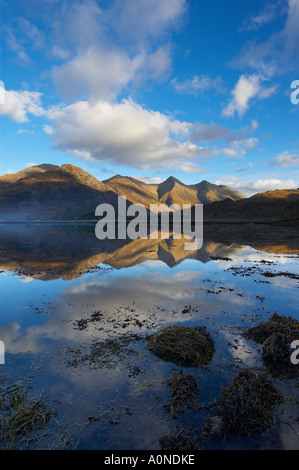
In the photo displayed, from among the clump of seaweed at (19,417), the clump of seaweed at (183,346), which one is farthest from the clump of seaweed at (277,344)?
the clump of seaweed at (19,417)

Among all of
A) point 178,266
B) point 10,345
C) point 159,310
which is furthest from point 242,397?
point 178,266

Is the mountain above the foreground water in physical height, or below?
above

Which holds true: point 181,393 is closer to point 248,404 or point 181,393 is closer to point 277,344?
point 248,404

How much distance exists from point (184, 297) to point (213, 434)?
1015 cm

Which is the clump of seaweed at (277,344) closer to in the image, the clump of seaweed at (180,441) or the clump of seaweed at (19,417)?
the clump of seaweed at (180,441)

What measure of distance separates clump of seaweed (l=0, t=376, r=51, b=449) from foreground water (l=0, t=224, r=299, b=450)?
0.18 m

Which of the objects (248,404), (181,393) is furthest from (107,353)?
(248,404)

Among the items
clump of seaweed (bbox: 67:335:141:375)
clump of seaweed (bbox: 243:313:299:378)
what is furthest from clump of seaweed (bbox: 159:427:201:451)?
clump of seaweed (bbox: 243:313:299:378)

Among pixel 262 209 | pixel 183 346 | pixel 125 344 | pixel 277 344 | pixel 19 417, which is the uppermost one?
pixel 262 209

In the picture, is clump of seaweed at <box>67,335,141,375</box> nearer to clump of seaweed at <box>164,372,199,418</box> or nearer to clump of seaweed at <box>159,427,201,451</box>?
clump of seaweed at <box>164,372,199,418</box>

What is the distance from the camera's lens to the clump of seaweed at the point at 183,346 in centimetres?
852

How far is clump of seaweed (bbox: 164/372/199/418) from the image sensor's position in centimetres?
625

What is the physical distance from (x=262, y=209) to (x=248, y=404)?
162168 millimetres

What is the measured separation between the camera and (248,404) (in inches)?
241
